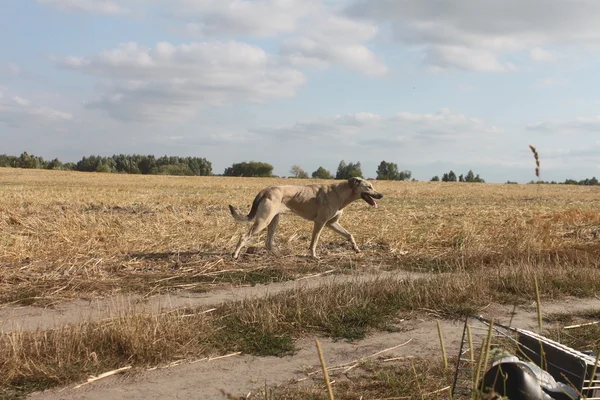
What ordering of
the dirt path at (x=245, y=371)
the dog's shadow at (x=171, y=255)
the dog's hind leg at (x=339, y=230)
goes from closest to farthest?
the dirt path at (x=245, y=371)
the dog's shadow at (x=171, y=255)
the dog's hind leg at (x=339, y=230)

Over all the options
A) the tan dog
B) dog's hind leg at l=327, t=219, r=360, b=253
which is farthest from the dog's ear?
dog's hind leg at l=327, t=219, r=360, b=253

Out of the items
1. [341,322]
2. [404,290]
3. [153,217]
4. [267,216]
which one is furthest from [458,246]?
[153,217]

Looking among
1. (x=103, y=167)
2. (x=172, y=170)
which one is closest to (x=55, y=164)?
(x=103, y=167)

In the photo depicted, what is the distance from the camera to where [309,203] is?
12727 mm

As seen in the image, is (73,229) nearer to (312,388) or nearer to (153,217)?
(153,217)

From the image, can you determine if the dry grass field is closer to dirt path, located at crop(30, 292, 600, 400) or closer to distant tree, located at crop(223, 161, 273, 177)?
dirt path, located at crop(30, 292, 600, 400)

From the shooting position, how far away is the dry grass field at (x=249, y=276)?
5.44 meters

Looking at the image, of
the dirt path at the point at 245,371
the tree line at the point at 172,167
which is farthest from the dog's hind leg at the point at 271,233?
the tree line at the point at 172,167

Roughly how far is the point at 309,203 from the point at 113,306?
6288mm

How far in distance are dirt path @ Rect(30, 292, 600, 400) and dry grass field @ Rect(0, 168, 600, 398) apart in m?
0.23

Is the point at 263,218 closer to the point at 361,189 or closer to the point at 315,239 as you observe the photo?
the point at 315,239

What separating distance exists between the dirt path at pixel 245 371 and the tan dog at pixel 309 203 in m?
5.63

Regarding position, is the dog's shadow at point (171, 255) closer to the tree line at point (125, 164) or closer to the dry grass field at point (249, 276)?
the dry grass field at point (249, 276)

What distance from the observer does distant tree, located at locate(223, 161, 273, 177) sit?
307 ft
